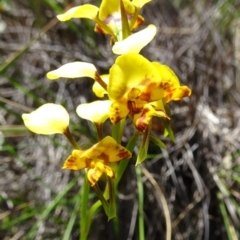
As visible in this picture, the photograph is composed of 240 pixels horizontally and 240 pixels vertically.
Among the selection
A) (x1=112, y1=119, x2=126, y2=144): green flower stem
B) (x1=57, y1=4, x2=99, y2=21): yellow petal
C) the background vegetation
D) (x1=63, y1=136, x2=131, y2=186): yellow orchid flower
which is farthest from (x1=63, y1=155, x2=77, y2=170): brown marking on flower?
the background vegetation

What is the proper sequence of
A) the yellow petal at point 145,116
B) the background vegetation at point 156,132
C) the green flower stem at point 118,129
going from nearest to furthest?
the yellow petal at point 145,116 → the green flower stem at point 118,129 → the background vegetation at point 156,132

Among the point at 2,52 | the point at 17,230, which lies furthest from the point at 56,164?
the point at 2,52

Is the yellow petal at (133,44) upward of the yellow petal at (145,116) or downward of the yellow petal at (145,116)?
upward

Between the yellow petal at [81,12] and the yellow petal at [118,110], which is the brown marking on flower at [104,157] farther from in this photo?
the yellow petal at [81,12]

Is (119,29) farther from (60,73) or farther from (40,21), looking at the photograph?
(40,21)

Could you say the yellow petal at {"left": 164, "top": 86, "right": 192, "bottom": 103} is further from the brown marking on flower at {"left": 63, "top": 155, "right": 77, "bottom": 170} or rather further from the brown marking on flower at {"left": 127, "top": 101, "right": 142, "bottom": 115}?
the brown marking on flower at {"left": 63, "top": 155, "right": 77, "bottom": 170}

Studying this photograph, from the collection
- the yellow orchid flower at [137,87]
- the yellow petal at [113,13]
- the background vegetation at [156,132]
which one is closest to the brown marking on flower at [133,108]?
the yellow orchid flower at [137,87]
